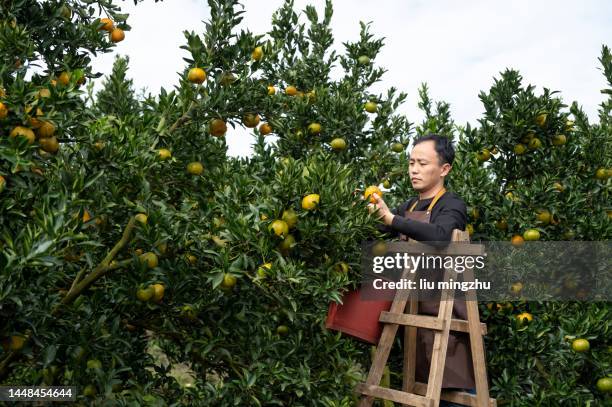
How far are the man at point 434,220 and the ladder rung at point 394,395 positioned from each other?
0.28 m

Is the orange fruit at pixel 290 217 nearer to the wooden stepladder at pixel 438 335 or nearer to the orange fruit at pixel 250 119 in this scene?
the wooden stepladder at pixel 438 335

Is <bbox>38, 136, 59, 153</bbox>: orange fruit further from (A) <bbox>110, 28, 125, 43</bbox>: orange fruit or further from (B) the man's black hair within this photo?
(B) the man's black hair

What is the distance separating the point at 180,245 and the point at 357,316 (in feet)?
3.68

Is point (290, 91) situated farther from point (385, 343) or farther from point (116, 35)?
point (385, 343)

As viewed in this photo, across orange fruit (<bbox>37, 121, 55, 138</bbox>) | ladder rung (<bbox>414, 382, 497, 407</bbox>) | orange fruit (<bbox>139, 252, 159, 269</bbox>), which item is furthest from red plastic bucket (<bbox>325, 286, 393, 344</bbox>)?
orange fruit (<bbox>37, 121, 55, 138</bbox>)

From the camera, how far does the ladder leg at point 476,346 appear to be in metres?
3.67

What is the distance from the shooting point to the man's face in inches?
155

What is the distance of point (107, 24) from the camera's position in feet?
12.2

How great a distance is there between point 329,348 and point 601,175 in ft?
8.47

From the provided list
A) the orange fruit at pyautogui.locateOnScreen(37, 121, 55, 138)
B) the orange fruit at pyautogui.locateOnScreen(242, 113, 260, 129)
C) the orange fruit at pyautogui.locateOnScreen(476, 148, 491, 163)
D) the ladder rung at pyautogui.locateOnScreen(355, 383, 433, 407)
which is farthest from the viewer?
the orange fruit at pyautogui.locateOnScreen(476, 148, 491, 163)

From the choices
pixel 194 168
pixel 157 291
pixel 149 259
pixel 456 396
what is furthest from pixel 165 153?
pixel 456 396

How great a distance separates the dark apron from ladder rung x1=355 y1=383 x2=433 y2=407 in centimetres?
28

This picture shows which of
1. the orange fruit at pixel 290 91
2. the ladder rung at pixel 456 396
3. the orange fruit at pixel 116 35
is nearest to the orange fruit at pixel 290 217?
the ladder rung at pixel 456 396

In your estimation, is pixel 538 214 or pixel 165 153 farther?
pixel 538 214
